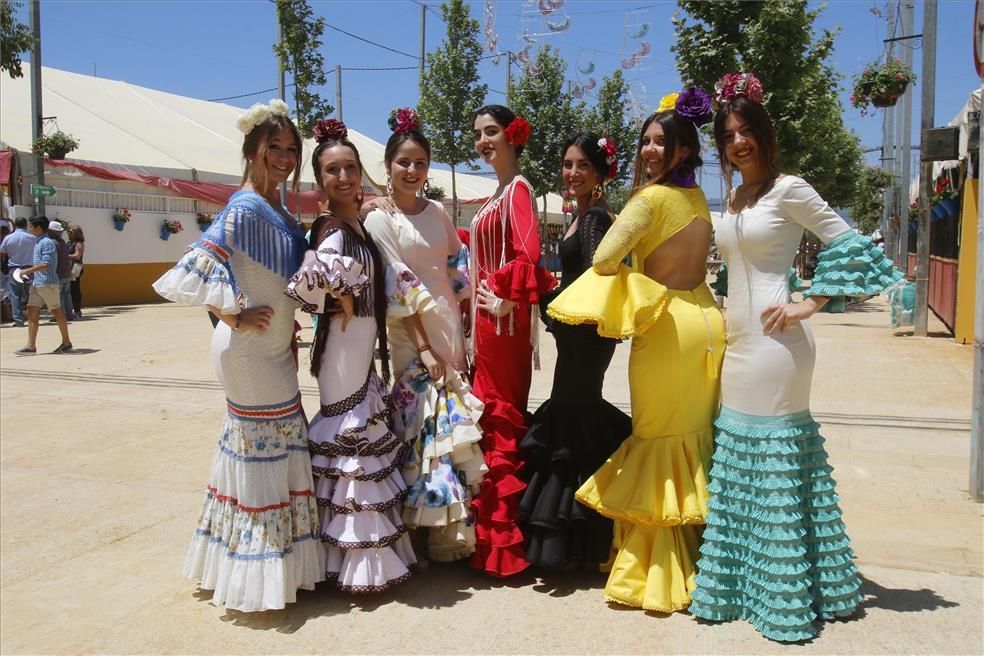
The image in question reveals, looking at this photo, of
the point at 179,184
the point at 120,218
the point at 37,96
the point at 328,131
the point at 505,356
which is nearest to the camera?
the point at 328,131

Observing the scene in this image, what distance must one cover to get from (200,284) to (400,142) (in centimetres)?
117

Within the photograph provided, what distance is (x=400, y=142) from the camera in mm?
3719

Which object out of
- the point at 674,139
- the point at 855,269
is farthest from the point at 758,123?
the point at 855,269

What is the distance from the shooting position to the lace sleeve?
3236mm

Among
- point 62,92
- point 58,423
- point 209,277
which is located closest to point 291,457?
point 209,277

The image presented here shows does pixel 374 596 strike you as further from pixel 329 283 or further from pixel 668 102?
pixel 668 102

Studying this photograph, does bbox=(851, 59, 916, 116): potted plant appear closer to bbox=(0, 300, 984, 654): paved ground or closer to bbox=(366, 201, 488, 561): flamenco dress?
bbox=(0, 300, 984, 654): paved ground

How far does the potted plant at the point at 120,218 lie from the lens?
20594mm

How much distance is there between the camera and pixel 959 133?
1027cm

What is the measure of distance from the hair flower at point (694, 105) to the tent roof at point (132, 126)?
16.1 m

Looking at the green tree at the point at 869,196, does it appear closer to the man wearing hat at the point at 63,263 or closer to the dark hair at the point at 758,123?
the man wearing hat at the point at 63,263

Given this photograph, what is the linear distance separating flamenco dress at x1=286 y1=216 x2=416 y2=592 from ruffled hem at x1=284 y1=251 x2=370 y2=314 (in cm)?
4

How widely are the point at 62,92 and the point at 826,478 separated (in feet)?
90.5

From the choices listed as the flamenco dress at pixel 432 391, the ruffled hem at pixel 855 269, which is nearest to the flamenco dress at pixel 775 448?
the ruffled hem at pixel 855 269
